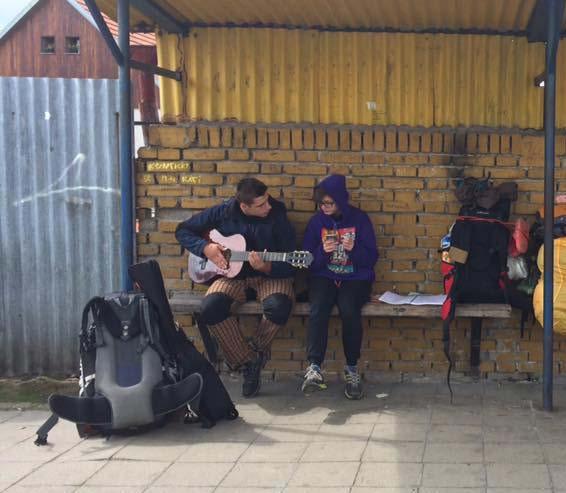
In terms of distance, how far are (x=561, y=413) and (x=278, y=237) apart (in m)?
2.23

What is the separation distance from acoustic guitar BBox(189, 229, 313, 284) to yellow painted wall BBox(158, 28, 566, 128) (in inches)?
39.2

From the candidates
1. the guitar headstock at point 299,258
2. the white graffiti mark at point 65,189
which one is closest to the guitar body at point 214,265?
the guitar headstock at point 299,258

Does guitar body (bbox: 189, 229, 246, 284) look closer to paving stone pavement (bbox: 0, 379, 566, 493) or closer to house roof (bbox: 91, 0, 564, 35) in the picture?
paving stone pavement (bbox: 0, 379, 566, 493)

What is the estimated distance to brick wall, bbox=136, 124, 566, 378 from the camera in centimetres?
521

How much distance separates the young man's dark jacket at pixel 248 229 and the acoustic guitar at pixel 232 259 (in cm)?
5

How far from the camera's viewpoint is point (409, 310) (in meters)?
4.91

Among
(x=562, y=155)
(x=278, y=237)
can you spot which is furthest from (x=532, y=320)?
(x=278, y=237)

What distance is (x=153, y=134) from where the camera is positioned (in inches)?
213

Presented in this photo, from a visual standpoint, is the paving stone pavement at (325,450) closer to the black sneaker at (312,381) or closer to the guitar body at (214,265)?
the black sneaker at (312,381)

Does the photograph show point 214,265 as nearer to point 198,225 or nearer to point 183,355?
point 198,225

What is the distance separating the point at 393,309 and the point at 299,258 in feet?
2.51

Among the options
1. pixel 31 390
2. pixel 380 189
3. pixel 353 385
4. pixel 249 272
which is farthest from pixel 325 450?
pixel 31 390

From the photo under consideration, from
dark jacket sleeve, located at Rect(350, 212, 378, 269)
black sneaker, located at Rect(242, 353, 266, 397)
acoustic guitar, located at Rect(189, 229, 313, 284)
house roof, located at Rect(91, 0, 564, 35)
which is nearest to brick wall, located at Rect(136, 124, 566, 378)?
A: acoustic guitar, located at Rect(189, 229, 313, 284)

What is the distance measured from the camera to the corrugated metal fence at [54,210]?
18.5ft
